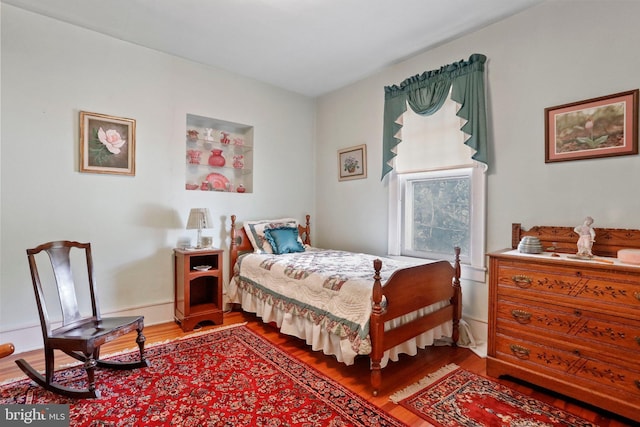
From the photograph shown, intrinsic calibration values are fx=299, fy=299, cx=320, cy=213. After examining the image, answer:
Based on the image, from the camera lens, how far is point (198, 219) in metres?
3.10

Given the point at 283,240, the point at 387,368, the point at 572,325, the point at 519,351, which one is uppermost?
the point at 283,240

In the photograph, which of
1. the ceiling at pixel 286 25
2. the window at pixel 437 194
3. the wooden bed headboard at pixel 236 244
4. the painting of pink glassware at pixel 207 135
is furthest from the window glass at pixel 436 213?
the painting of pink glassware at pixel 207 135

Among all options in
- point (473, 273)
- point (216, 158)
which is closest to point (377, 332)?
point (473, 273)

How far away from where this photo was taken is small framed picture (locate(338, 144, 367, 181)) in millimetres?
3736

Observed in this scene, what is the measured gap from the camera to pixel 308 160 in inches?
173

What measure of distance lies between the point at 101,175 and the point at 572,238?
4.01 meters

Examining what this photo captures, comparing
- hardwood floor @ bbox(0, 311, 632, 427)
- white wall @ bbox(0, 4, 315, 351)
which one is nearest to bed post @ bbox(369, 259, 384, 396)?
hardwood floor @ bbox(0, 311, 632, 427)

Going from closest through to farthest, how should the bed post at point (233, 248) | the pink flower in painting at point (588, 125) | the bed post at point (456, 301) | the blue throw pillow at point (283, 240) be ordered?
the pink flower in painting at point (588, 125)
the bed post at point (456, 301)
the blue throw pillow at point (283, 240)
the bed post at point (233, 248)

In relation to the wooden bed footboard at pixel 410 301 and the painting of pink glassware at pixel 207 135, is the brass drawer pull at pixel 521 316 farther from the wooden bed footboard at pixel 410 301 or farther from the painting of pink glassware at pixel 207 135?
the painting of pink glassware at pixel 207 135

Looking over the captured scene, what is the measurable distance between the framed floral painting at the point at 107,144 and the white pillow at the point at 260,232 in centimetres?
135

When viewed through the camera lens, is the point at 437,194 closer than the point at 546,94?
No

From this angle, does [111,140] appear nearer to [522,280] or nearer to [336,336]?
[336,336]

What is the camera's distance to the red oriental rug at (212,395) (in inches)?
66.0

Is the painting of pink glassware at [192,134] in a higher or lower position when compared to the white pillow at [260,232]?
higher
